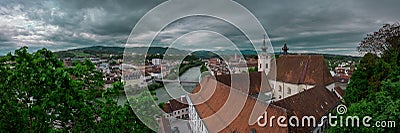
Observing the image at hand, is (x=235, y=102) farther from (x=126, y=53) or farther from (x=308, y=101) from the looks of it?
(x=126, y=53)

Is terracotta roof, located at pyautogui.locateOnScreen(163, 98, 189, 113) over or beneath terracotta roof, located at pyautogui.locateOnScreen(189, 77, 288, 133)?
beneath

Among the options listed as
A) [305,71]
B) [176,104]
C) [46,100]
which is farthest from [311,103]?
[46,100]

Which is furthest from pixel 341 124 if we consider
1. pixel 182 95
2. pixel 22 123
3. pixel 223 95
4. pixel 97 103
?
pixel 182 95

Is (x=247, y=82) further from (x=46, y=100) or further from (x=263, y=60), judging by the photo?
(x=46, y=100)

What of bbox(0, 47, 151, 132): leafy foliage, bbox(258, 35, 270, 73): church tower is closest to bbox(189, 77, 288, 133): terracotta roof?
bbox(0, 47, 151, 132): leafy foliage

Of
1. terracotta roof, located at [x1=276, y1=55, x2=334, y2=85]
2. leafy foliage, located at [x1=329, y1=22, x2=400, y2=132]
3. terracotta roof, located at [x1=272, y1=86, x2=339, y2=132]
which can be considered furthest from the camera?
terracotta roof, located at [x1=276, y1=55, x2=334, y2=85]

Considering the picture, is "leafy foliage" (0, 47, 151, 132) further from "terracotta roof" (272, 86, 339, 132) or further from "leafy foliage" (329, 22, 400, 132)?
"terracotta roof" (272, 86, 339, 132)

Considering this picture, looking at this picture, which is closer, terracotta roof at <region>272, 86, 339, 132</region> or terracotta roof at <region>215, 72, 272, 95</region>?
terracotta roof at <region>272, 86, 339, 132</region>

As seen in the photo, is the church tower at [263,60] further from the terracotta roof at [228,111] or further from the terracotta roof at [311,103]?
the terracotta roof at [228,111]
